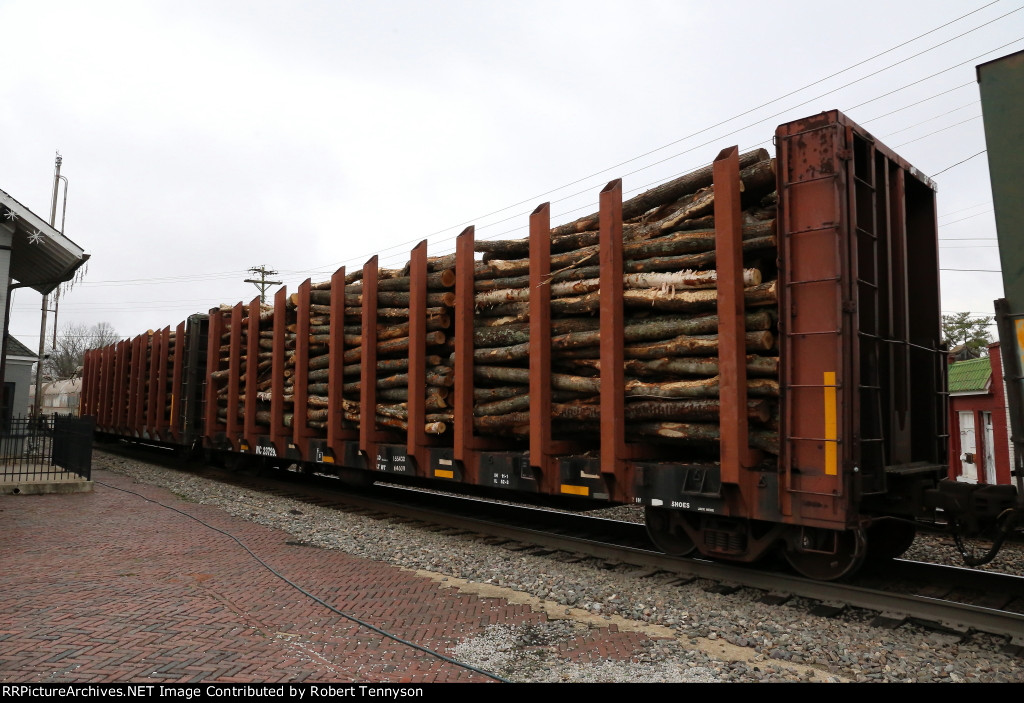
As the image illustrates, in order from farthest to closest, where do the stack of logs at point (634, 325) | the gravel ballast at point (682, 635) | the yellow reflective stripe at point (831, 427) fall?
the stack of logs at point (634, 325), the yellow reflective stripe at point (831, 427), the gravel ballast at point (682, 635)

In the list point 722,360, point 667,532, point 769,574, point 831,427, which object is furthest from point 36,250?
point 831,427

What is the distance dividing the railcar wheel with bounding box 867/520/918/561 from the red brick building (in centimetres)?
755

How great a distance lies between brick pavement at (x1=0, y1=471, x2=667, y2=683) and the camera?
3980 millimetres

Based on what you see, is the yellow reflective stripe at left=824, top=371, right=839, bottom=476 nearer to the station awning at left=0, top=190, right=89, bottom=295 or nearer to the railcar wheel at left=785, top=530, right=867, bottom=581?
the railcar wheel at left=785, top=530, right=867, bottom=581

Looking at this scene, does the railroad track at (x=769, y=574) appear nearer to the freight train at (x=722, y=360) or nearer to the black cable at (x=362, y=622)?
the freight train at (x=722, y=360)

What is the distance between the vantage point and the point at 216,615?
16.4 feet

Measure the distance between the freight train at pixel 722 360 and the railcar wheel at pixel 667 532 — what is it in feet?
0.06

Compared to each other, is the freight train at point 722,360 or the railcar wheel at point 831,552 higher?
the freight train at point 722,360

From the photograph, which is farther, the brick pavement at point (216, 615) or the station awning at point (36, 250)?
the station awning at point (36, 250)

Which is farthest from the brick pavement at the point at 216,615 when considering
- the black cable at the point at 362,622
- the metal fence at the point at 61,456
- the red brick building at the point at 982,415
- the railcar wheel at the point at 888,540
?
the red brick building at the point at 982,415

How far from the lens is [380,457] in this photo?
962 cm

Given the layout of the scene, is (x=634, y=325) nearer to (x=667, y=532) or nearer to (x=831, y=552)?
(x=667, y=532)

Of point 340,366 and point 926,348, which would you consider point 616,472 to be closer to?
point 926,348

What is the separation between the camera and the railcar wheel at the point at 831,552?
538cm
